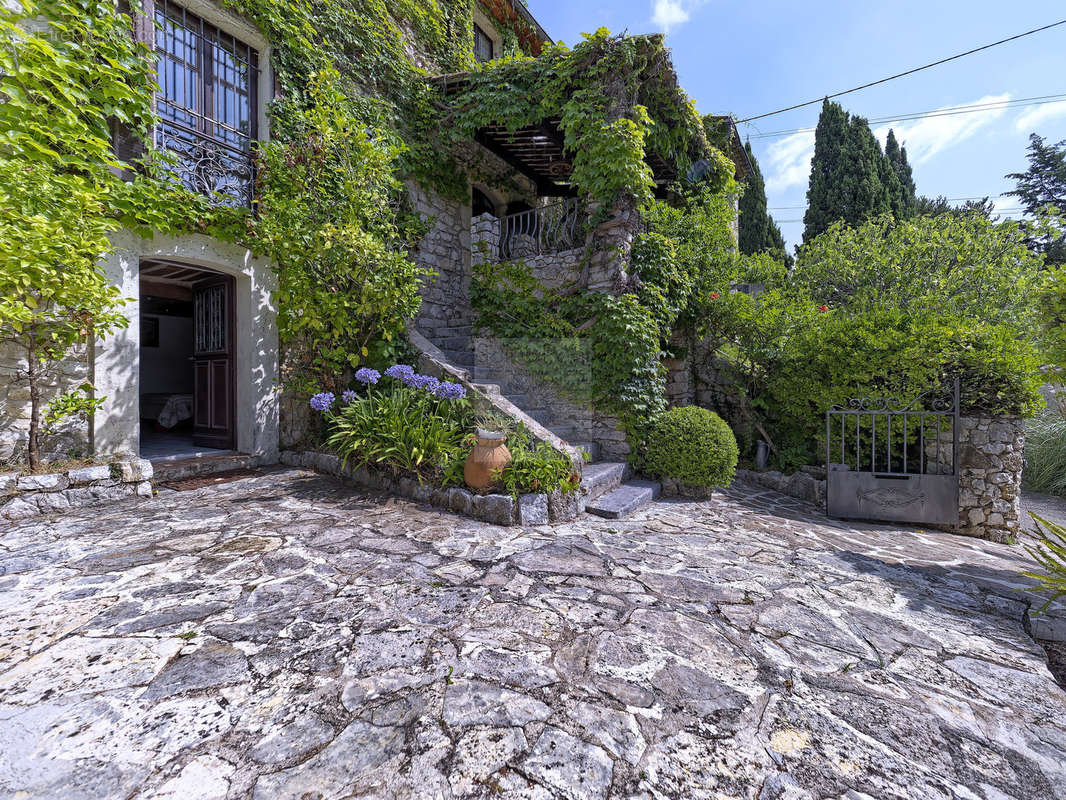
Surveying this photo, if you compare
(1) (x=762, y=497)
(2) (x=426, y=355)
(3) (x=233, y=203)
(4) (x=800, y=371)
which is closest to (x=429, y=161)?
(3) (x=233, y=203)

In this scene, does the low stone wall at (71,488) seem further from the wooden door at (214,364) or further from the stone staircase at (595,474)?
the stone staircase at (595,474)

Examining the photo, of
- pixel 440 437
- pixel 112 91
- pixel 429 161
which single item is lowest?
pixel 440 437

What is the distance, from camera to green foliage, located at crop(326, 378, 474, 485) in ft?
14.2

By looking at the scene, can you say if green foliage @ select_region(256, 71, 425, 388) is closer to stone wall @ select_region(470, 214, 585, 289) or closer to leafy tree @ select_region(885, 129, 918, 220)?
stone wall @ select_region(470, 214, 585, 289)

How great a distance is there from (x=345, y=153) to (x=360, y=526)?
454 cm

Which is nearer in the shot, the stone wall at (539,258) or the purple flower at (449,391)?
the purple flower at (449,391)

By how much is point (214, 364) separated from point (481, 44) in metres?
8.23

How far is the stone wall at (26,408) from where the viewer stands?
148 inches

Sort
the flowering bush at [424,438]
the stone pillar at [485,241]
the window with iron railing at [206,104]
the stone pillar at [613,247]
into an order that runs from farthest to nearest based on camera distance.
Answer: the stone pillar at [485,241] → the stone pillar at [613,247] → the window with iron railing at [206,104] → the flowering bush at [424,438]

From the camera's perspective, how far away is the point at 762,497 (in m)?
5.58

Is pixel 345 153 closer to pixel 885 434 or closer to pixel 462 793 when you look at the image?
pixel 462 793

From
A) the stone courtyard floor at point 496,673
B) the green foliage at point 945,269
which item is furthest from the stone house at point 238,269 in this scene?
the green foliage at point 945,269

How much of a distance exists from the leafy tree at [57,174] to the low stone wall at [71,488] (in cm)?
26

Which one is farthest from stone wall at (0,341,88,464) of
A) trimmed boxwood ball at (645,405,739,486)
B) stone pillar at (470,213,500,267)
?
trimmed boxwood ball at (645,405,739,486)
